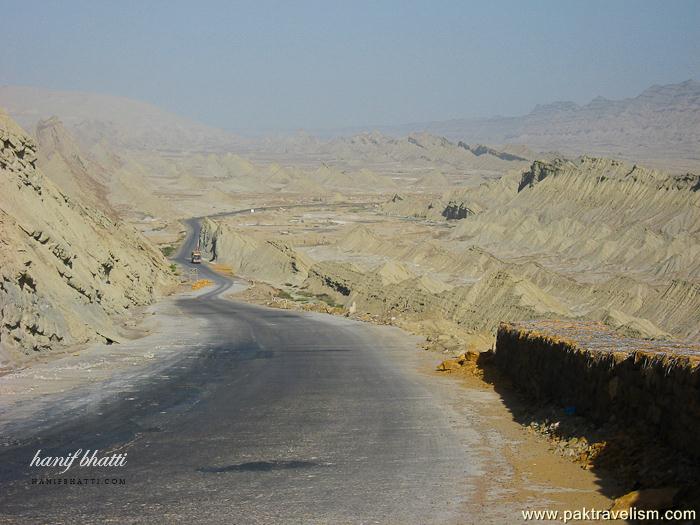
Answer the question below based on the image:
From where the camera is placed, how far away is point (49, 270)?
2733 centimetres

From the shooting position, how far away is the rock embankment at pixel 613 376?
32.3ft

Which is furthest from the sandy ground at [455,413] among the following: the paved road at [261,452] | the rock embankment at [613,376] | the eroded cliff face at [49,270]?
the eroded cliff face at [49,270]

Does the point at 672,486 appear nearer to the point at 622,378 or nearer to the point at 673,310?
Answer: the point at 622,378

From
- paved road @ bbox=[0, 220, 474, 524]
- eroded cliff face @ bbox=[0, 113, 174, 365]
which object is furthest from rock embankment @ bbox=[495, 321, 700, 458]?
eroded cliff face @ bbox=[0, 113, 174, 365]

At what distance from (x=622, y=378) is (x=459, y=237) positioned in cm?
9392

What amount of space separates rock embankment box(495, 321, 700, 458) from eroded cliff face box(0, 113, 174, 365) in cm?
1216

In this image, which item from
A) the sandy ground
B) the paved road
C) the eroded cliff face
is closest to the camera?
the paved road

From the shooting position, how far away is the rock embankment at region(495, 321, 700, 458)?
9.84 metres

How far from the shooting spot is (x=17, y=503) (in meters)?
9.34

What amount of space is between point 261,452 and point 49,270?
17665 mm

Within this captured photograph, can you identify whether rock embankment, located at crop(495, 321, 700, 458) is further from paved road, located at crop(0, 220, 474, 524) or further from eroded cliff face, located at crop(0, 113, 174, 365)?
eroded cliff face, located at crop(0, 113, 174, 365)

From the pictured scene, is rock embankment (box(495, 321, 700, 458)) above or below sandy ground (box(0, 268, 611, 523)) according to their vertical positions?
above

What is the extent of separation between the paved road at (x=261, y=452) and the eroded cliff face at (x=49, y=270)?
14.5 feet

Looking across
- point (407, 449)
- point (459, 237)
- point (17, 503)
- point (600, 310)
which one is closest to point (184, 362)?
point (407, 449)
